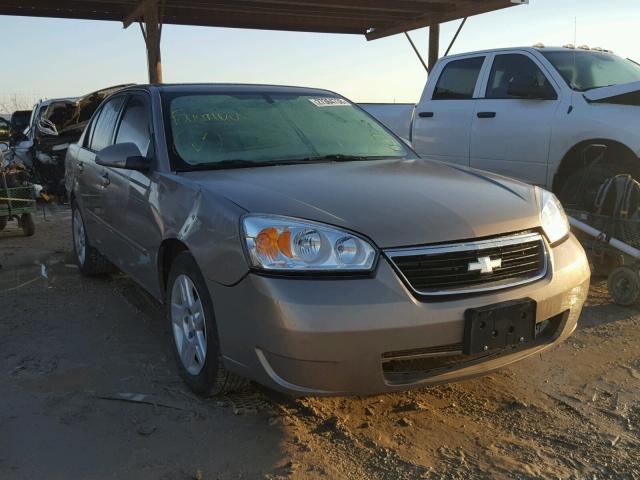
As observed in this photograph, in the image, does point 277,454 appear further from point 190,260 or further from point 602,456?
point 602,456

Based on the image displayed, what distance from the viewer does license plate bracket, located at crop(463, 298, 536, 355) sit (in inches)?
97.6

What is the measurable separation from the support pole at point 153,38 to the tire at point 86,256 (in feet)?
20.6

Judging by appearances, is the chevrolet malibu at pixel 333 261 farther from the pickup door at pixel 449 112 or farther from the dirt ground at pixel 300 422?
the pickup door at pixel 449 112

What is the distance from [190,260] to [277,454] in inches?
39.5

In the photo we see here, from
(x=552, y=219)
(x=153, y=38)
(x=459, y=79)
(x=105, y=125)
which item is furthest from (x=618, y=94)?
(x=153, y=38)

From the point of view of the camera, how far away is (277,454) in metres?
2.62

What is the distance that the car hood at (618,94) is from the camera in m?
5.20

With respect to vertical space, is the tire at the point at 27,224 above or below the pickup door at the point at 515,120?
below

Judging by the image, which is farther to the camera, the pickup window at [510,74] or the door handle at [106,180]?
the pickup window at [510,74]

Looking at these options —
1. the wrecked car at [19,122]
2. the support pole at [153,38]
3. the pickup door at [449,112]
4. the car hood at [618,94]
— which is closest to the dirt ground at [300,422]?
the car hood at [618,94]

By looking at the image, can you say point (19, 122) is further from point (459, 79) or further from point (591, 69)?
point (591, 69)

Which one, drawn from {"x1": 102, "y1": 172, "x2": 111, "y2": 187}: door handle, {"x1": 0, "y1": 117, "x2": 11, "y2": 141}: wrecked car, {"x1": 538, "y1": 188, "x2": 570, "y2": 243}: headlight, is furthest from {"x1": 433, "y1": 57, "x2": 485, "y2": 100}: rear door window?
{"x1": 0, "y1": 117, "x2": 11, "y2": 141}: wrecked car

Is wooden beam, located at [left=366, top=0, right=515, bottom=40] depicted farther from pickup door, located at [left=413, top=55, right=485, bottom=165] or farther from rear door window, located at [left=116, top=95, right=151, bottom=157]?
rear door window, located at [left=116, top=95, right=151, bottom=157]

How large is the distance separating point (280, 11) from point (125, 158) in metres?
9.93
